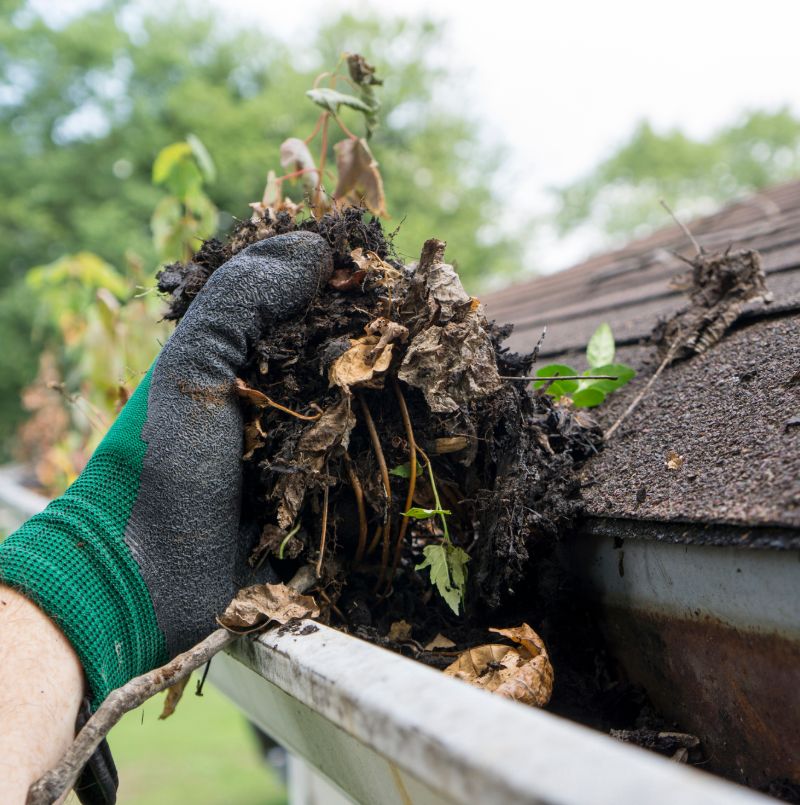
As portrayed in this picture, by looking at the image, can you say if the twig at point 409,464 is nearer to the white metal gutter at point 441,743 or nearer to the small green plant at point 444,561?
the small green plant at point 444,561

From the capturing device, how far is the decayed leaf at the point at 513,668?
822 millimetres

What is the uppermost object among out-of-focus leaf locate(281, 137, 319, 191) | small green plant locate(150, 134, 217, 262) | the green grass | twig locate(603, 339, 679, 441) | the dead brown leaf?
small green plant locate(150, 134, 217, 262)

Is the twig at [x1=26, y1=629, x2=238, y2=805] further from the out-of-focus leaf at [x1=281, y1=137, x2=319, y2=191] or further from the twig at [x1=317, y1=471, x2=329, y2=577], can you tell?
the out-of-focus leaf at [x1=281, y1=137, x2=319, y2=191]

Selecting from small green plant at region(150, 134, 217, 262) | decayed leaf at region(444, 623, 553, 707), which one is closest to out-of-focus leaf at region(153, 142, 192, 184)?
small green plant at region(150, 134, 217, 262)

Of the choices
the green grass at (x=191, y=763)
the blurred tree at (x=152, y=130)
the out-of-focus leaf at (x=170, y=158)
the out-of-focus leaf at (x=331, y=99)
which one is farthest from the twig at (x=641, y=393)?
the blurred tree at (x=152, y=130)

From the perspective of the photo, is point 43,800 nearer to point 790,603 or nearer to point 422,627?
point 422,627

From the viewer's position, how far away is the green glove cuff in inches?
33.2

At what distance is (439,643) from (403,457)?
25 cm

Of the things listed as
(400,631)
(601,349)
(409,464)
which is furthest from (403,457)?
(601,349)

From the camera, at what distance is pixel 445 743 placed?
49cm

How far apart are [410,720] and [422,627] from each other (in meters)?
0.47

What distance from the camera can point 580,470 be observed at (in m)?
1.04

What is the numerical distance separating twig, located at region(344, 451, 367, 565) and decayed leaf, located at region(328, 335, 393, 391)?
101 millimetres

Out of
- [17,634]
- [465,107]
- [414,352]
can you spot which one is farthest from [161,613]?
[465,107]
